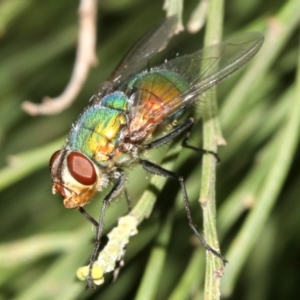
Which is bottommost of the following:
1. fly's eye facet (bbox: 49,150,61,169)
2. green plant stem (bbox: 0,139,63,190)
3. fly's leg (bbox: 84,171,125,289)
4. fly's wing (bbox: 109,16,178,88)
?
fly's leg (bbox: 84,171,125,289)

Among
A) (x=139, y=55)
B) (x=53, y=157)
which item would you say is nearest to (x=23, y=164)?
(x=53, y=157)

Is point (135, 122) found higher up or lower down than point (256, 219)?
higher up

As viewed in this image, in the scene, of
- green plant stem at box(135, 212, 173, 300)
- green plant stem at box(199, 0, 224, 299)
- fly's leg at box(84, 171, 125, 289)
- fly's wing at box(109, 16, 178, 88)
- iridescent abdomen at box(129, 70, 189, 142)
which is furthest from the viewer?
fly's wing at box(109, 16, 178, 88)

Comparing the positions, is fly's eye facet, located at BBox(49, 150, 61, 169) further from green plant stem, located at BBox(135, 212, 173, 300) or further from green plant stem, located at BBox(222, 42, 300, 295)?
green plant stem, located at BBox(222, 42, 300, 295)

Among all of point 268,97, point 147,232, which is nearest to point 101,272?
point 147,232

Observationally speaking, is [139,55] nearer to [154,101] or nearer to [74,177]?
[154,101]

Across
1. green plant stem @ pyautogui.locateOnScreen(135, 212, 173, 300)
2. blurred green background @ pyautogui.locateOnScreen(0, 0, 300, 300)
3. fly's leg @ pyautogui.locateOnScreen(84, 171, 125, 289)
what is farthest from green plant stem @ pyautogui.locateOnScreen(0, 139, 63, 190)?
green plant stem @ pyautogui.locateOnScreen(135, 212, 173, 300)

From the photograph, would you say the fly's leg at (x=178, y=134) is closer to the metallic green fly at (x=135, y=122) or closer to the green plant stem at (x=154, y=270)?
the metallic green fly at (x=135, y=122)
